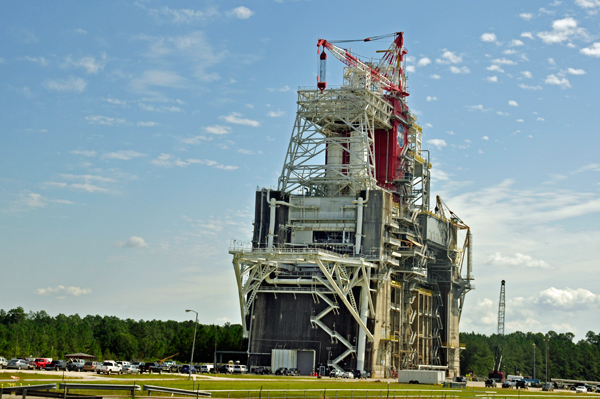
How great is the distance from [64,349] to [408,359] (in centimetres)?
9736

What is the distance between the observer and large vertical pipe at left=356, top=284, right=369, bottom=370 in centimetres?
11175

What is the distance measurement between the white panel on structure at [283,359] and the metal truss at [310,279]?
569 cm

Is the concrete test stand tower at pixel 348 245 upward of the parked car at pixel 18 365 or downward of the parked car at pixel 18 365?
upward

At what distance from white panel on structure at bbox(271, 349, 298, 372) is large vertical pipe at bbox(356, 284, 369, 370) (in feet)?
32.3

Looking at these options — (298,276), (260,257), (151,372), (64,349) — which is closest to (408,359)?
(298,276)

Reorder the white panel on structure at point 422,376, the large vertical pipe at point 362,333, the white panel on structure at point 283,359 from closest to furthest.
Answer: the white panel on structure at point 422,376 → the large vertical pipe at point 362,333 → the white panel on structure at point 283,359

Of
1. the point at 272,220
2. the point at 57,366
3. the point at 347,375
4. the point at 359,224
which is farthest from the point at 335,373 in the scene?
the point at 57,366

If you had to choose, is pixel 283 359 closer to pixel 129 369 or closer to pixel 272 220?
pixel 272 220

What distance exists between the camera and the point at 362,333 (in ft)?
371

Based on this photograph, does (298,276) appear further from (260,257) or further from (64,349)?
(64,349)

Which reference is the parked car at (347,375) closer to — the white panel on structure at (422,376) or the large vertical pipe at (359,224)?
the white panel on structure at (422,376)

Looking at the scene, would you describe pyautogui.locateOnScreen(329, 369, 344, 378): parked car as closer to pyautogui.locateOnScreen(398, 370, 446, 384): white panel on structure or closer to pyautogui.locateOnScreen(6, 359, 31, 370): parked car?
pyautogui.locateOnScreen(398, 370, 446, 384): white panel on structure

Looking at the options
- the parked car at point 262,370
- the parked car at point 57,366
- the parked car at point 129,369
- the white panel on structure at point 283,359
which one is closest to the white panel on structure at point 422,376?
the white panel on structure at point 283,359

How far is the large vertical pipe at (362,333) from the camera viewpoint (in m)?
112
